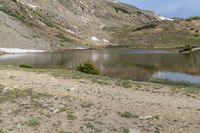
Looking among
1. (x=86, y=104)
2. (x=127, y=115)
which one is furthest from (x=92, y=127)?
(x=86, y=104)

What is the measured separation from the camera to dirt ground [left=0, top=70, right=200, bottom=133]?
62.7ft

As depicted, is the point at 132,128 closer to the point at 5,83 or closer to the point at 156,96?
the point at 156,96

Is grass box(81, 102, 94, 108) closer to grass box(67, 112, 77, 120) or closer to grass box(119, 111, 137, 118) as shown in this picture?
grass box(67, 112, 77, 120)

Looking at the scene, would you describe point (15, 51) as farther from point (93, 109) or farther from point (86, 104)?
point (93, 109)

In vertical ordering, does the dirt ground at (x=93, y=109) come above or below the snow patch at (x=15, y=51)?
below

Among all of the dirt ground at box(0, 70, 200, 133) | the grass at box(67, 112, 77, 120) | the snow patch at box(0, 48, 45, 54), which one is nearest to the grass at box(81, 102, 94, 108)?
the dirt ground at box(0, 70, 200, 133)

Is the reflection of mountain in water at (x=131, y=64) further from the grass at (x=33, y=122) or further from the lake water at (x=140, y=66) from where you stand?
the grass at (x=33, y=122)

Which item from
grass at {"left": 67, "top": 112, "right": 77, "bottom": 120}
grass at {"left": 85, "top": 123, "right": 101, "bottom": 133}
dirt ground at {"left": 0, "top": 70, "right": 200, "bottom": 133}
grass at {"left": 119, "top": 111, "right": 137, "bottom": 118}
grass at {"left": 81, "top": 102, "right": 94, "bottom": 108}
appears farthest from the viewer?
grass at {"left": 81, "top": 102, "right": 94, "bottom": 108}

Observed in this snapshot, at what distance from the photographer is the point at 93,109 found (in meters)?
22.3

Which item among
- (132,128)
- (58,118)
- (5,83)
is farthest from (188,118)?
(5,83)

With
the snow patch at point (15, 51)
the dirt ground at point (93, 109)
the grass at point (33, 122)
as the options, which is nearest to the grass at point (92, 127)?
the dirt ground at point (93, 109)

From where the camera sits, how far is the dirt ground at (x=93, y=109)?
1912 cm

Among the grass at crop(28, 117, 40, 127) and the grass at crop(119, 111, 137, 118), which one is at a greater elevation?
the grass at crop(119, 111, 137, 118)

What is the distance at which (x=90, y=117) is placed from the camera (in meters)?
20.8
